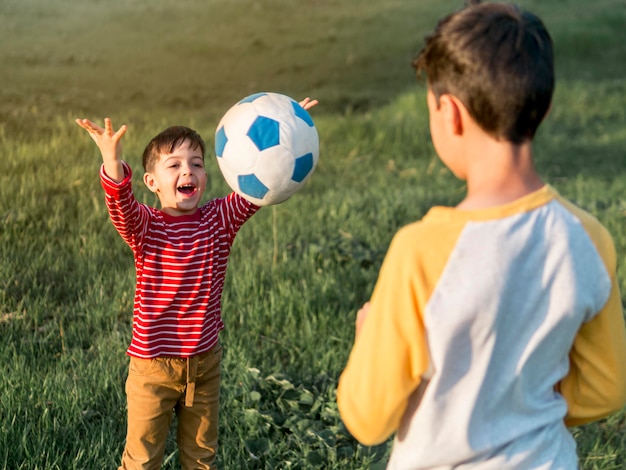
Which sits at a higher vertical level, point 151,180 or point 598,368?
point 151,180

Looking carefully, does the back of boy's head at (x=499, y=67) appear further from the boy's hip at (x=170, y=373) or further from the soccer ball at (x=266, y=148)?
the boy's hip at (x=170, y=373)

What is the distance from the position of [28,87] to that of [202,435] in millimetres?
6004

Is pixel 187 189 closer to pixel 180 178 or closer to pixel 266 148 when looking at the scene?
pixel 180 178

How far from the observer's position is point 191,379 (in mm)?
2836

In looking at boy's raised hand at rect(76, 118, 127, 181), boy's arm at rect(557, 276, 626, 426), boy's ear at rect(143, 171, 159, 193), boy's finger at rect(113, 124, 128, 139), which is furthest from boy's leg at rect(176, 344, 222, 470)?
boy's arm at rect(557, 276, 626, 426)

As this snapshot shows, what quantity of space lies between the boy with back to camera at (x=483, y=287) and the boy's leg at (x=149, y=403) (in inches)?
43.2

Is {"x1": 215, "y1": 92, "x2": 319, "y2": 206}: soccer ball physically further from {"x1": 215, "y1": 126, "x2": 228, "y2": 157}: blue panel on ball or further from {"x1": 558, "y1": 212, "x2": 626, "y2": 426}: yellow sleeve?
{"x1": 558, "y1": 212, "x2": 626, "y2": 426}: yellow sleeve

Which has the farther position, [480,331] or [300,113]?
Result: [300,113]

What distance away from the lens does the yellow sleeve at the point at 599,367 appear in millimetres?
1943

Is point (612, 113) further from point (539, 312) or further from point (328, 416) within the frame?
point (539, 312)

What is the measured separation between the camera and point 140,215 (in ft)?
8.88

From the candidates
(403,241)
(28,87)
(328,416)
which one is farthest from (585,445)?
(28,87)

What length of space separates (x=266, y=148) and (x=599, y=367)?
1.36 metres

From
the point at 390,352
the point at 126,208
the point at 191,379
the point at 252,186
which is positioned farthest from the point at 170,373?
the point at 390,352
